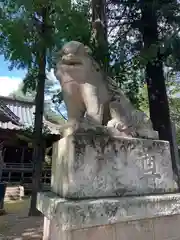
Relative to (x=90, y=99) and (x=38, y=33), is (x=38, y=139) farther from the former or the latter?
(x=90, y=99)

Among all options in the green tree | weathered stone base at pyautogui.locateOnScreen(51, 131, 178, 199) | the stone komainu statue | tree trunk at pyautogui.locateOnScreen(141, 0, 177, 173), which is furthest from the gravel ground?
tree trunk at pyautogui.locateOnScreen(141, 0, 177, 173)

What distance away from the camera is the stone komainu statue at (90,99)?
1780 millimetres

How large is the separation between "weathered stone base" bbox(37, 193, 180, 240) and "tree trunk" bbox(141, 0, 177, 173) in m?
2.64

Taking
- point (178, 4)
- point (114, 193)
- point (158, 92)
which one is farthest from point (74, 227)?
point (178, 4)

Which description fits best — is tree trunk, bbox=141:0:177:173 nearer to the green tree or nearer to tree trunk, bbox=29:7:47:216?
the green tree

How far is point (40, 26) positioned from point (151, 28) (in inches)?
92.7

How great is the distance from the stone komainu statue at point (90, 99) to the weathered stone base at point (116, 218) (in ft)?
1.86

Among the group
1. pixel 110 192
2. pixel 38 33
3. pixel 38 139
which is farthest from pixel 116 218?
pixel 38 139

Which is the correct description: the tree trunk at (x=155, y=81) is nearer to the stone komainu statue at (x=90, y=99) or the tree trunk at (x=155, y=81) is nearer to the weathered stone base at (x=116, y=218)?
the stone komainu statue at (x=90, y=99)

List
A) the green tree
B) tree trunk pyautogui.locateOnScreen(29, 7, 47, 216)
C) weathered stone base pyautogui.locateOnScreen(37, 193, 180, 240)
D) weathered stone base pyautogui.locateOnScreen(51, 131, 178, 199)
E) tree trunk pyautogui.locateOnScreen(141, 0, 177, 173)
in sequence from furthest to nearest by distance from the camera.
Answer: tree trunk pyautogui.locateOnScreen(29, 7, 47, 216), tree trunk pyautogui.locateOnScreen(141, 0, 177, 173), the green tree, weathered stone base pyautogui.locateOnScreen(51, 131, 178, 199), weathered stone base pyautogui.locateOnScreen(37, 193, 180, 240)

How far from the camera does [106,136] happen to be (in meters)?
1.61

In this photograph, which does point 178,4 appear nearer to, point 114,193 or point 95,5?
point 95,5

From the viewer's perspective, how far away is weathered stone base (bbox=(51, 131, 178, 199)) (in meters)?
1.46

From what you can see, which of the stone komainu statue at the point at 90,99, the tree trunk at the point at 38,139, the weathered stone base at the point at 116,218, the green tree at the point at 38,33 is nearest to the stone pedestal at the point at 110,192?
the weathered stone base at the point at 116,218
